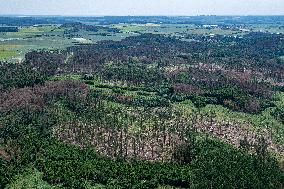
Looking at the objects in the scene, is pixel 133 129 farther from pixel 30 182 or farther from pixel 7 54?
pixel 7 54

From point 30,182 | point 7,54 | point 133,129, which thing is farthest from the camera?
point 7,54

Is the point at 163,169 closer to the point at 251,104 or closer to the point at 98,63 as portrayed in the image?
the point at 251,104

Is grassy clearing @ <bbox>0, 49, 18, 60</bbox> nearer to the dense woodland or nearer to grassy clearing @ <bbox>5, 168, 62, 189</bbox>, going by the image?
the dense woodland

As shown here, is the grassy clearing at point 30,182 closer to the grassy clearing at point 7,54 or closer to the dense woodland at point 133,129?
the dense woodland at point 133,129

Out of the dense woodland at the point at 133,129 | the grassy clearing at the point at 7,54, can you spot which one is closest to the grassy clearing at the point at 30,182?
the dense woodland at the point at 133,129

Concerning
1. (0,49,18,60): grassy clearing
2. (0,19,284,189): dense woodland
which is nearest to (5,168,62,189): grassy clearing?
(0,19,284,189): dense woodland

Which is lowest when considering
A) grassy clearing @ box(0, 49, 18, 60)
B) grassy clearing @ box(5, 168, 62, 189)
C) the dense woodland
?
grassy clearing @ box(5, 168, 62, 189)

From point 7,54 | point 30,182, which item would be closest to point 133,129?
point 30,182

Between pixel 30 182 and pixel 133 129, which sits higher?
pixel 133 129
